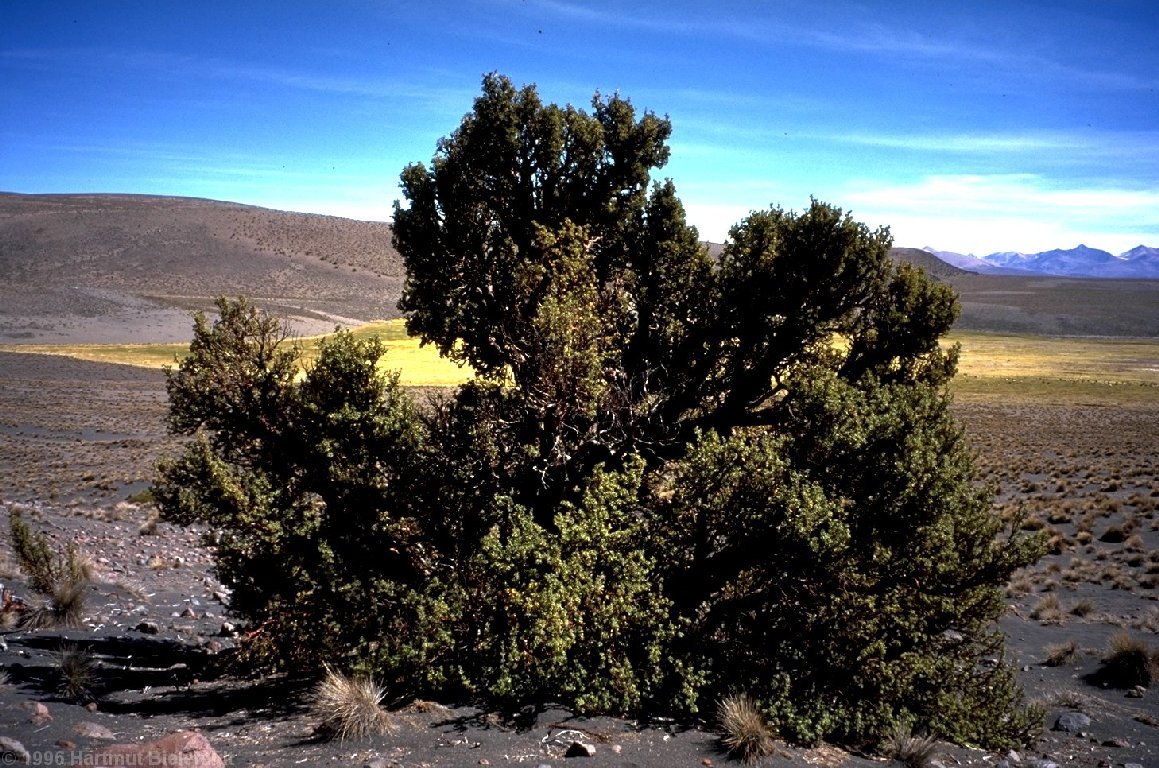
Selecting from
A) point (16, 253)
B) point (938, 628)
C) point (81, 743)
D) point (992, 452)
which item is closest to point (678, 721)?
point (938, 628)

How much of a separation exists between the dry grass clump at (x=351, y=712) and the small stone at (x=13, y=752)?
2.95 meters

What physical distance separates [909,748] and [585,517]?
4933mm

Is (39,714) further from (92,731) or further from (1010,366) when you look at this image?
(1010,366)

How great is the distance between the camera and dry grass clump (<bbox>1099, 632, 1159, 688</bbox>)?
13626mm

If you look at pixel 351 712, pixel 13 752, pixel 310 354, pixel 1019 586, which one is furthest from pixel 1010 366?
pixel 13 752

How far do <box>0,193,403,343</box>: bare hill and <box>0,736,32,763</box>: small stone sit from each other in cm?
10181

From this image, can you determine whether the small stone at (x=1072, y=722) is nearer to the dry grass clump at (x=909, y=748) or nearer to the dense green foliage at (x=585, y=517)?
the dense green foliage at (x=585, y=517)

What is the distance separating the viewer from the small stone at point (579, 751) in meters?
9.23

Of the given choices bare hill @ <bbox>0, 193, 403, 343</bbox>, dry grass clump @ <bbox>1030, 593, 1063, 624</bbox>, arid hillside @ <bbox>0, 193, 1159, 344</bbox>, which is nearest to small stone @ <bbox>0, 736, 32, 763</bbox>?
dry grass clump @ <bbox>1030, 593, 1063, 624</bbox>

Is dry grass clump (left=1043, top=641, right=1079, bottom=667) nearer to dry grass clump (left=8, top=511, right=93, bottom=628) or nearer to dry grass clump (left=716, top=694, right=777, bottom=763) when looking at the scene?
dry grass clump (left=716, top=694, right=777, bottom=763)

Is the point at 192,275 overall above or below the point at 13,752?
above

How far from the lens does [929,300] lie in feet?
42.5

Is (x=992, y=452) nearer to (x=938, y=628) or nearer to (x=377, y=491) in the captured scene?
(x=938, y=628)

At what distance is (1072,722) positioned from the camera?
460 inches
